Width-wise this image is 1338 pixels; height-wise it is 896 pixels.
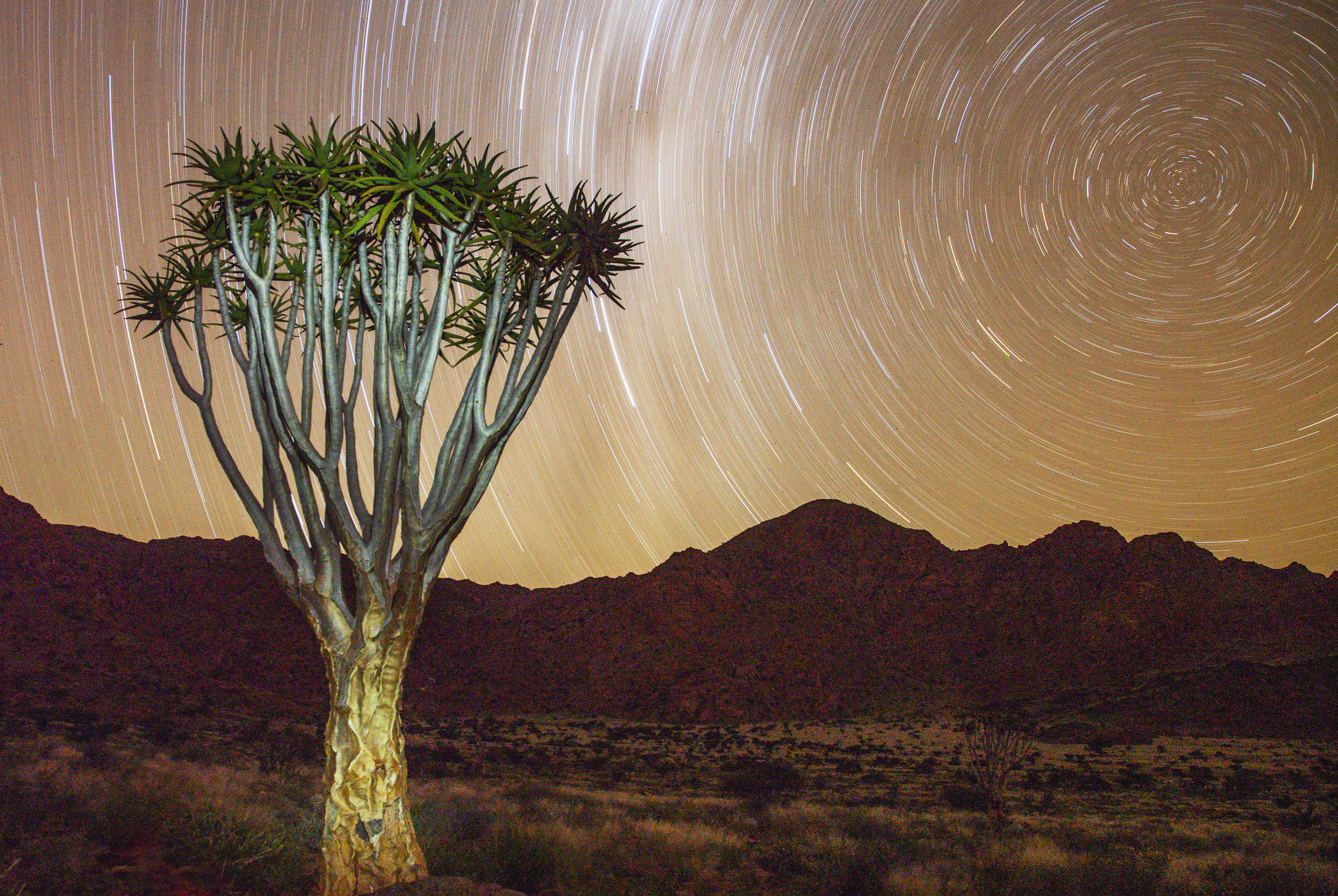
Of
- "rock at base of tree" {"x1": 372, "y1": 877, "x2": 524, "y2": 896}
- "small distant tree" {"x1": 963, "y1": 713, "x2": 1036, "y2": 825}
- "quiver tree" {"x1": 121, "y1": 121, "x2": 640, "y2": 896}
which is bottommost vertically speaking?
"small distant tree" {"x1": 963, "y1": 713, "x2": 1036, "y2": 825}

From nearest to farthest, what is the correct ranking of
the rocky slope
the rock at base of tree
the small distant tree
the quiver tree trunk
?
the rock at base of tree
the quiver tree trunk
the small distant tree
the rocky slope

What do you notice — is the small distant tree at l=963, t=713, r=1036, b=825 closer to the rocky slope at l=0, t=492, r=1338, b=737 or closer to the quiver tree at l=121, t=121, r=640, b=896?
the quiver tree at l=121, t=121, r=640, b=896

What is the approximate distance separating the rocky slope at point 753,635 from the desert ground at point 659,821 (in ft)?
45.6

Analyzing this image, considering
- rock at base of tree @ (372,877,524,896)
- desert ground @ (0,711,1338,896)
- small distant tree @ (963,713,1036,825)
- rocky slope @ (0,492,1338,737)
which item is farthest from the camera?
rocky slope @ (0,492,1338,737)

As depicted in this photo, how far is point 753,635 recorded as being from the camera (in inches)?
2099

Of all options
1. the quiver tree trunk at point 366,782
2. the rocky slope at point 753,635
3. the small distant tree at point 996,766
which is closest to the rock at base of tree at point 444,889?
the quiver tree trunk at point 366,782

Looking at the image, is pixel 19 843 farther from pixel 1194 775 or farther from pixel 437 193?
pixel 1194 775

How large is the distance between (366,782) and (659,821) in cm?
621

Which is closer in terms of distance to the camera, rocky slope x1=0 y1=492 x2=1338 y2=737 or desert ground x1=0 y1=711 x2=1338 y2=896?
desert ground x1=0 y1=711 x2=1338 y2=896

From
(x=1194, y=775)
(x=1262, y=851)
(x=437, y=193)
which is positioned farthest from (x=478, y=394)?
(x=1194, y=775)

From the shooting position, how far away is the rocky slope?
117ft

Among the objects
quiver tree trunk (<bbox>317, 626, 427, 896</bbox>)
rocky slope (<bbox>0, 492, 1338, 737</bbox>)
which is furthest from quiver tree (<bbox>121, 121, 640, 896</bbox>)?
rocky slope (<bbox>0, 492, 1338, 737</bbox>)

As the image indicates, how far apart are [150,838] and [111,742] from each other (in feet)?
32.8

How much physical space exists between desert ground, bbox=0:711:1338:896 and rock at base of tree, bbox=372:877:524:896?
6.23 ft
